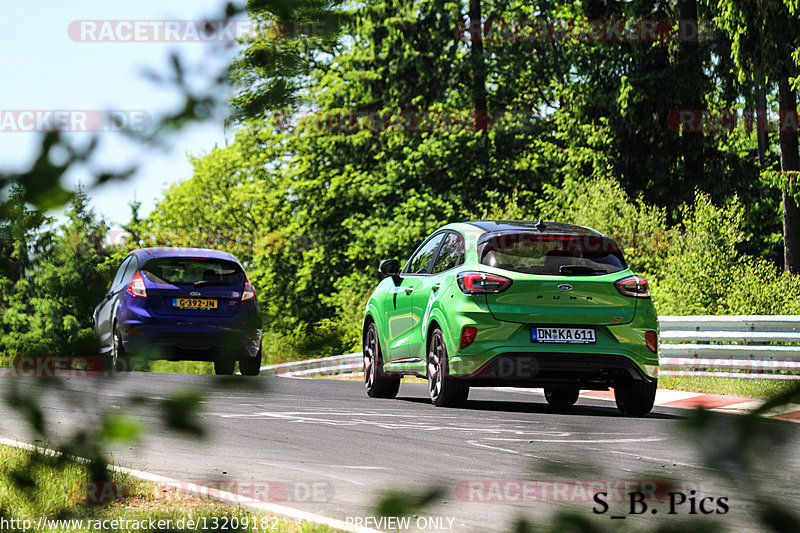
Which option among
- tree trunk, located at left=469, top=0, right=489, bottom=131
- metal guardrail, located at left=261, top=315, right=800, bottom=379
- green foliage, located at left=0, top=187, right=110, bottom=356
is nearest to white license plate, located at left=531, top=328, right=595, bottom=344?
metal guardrail, located at left=261, top=315, right=800, bottom=379

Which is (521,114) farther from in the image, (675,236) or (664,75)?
(675,236)

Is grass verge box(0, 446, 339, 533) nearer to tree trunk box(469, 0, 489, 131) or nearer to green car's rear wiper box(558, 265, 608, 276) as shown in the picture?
green car's rear wiper box(558, 265, 608, 276)

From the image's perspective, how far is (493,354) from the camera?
1052 cm

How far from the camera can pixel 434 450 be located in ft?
27.3

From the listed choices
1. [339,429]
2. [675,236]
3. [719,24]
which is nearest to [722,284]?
[675,236]

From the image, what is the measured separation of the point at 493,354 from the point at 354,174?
100.0 feet

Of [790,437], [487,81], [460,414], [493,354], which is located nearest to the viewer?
[790,437]

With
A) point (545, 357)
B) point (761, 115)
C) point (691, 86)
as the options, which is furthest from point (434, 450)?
point (691, 86)

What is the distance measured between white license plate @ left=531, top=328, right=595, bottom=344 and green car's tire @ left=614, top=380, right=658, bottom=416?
0.97 meters

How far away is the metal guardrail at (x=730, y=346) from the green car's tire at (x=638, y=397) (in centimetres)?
446

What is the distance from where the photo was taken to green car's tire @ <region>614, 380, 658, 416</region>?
36.9 ft
